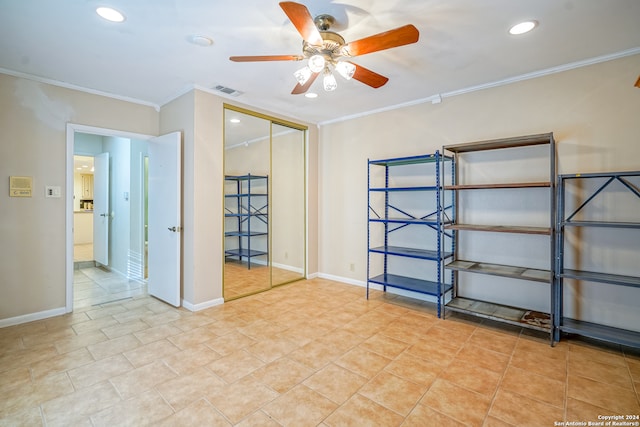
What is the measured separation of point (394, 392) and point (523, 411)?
2.52 ft

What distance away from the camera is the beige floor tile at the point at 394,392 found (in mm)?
1948

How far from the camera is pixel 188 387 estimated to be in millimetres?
2119

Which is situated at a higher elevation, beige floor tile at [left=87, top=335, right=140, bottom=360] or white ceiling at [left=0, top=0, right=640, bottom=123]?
white ceiling at [left=0, top=0, right=640, bottom=123]

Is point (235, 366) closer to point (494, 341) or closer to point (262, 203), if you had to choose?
point (494, 341)

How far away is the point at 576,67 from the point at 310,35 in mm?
2677

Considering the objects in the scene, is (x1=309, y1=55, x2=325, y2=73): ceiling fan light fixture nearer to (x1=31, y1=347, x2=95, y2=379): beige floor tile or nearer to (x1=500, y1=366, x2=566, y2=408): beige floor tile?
(x1=500, y1=366, x2=566, y2=408): beige floor tile

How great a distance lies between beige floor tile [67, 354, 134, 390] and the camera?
2184 millimetres

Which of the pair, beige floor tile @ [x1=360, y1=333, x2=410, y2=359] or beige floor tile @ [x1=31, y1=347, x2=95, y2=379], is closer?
beige floor tile @ [x1=31, y1=347, x2=95, y2=379]

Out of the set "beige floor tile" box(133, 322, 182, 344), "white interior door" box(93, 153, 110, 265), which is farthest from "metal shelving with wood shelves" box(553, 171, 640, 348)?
"white interior door" box(93, 153, 110, 265)

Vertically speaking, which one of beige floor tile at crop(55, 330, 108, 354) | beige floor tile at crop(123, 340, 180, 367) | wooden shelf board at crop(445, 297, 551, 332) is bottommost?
beige floor tile at crop(123, 340, 180, 367)

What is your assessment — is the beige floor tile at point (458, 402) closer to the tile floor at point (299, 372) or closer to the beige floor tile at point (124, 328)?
the tile floor at point (299, 372)

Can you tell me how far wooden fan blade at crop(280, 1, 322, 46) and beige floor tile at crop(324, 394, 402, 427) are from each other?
2299mm

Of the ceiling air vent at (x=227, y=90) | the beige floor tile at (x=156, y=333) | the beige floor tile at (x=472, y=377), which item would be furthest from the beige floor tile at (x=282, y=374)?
the ceiling air vent at (x=227, y=90)

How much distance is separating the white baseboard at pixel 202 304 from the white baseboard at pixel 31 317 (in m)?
1.30
